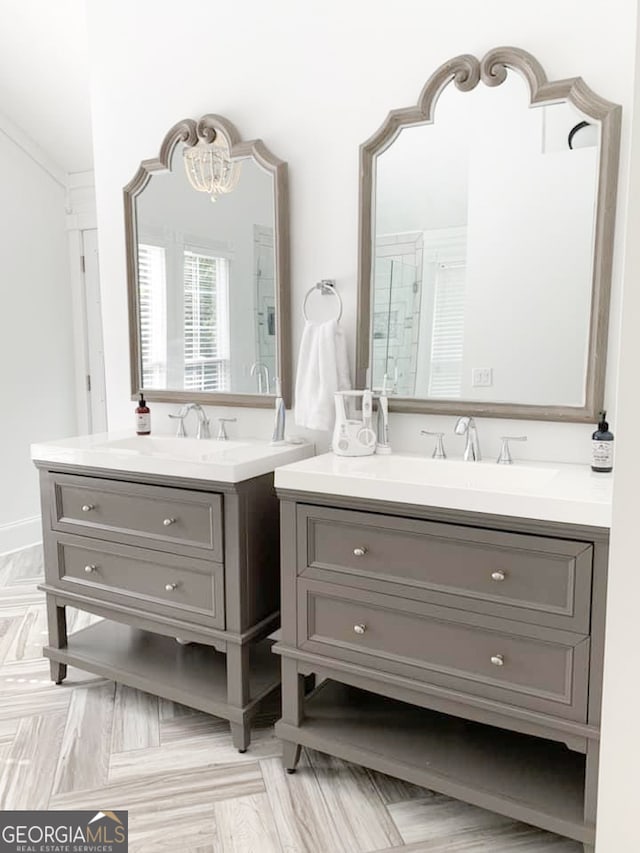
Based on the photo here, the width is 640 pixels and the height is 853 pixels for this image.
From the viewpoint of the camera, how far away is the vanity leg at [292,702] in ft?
6.36

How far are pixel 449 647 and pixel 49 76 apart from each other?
126 inches

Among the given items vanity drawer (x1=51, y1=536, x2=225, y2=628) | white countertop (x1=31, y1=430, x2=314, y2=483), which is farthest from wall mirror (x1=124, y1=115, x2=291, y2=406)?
vanity drawer (x1=51, y1=536, x2=225, y2=628)

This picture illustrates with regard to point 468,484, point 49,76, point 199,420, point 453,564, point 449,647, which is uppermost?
point 49,76

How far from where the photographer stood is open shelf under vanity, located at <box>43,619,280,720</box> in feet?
7.06

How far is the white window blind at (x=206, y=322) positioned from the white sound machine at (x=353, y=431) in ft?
2.01

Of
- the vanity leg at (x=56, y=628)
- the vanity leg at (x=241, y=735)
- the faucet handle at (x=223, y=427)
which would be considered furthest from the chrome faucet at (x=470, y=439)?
the vanity leg at (x=56, y=628)

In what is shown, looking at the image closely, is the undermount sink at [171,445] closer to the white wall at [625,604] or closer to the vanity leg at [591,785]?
the vanity leg at [591,785]

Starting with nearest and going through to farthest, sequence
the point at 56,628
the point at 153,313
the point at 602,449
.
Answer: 1. the point at 602,449
2. the point at 56,628
3. the point at 153,313

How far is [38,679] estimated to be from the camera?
8.30ft

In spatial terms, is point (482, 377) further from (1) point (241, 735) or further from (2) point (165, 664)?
(2) point (165, 664)

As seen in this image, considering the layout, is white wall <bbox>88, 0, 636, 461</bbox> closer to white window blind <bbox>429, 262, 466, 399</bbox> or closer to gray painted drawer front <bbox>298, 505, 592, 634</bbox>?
white window blind <bbox>429, 262, 466, 399</bbox>

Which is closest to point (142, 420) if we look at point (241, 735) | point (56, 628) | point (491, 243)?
point (56, 628)

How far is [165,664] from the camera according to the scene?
234 centimetres

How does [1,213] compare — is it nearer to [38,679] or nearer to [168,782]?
[38,679]
